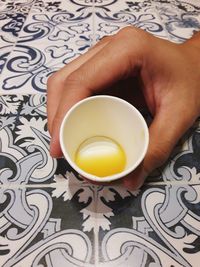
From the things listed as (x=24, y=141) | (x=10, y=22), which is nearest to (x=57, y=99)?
(x=24, y=141)

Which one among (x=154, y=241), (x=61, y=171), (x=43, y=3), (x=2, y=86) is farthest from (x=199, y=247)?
(x=43, y=3)

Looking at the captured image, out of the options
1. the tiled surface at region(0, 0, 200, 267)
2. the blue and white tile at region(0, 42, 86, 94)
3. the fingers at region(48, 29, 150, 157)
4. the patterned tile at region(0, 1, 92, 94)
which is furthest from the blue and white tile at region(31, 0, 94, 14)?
the fingers at region(48, 29, 150, 157)

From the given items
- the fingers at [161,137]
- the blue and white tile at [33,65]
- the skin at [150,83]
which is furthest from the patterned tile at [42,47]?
the fingers at [161,137]

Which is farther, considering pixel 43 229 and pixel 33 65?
pixel 33 65

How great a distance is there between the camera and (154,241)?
1.11 ft

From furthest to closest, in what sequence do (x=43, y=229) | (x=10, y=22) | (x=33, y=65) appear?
(x=10, y=22) → (x=33, y=65) → (x=43, y=229)

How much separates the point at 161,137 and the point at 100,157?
8 centimetres

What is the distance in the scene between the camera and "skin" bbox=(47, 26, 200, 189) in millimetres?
358

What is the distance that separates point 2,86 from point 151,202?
0.34m

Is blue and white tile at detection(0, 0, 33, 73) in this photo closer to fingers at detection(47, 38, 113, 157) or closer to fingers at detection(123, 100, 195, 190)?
fingers at detection(47, 38, 113, 157)

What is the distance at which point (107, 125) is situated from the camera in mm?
372

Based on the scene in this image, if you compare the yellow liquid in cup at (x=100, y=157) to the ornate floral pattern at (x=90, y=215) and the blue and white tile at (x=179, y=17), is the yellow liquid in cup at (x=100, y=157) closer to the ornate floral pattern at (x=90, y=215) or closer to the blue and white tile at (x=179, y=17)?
the ornate floral pattern at (x=90, y=215)

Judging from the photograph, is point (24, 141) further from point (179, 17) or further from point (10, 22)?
point (179, 17)

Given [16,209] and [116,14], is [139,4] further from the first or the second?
[16,209]
